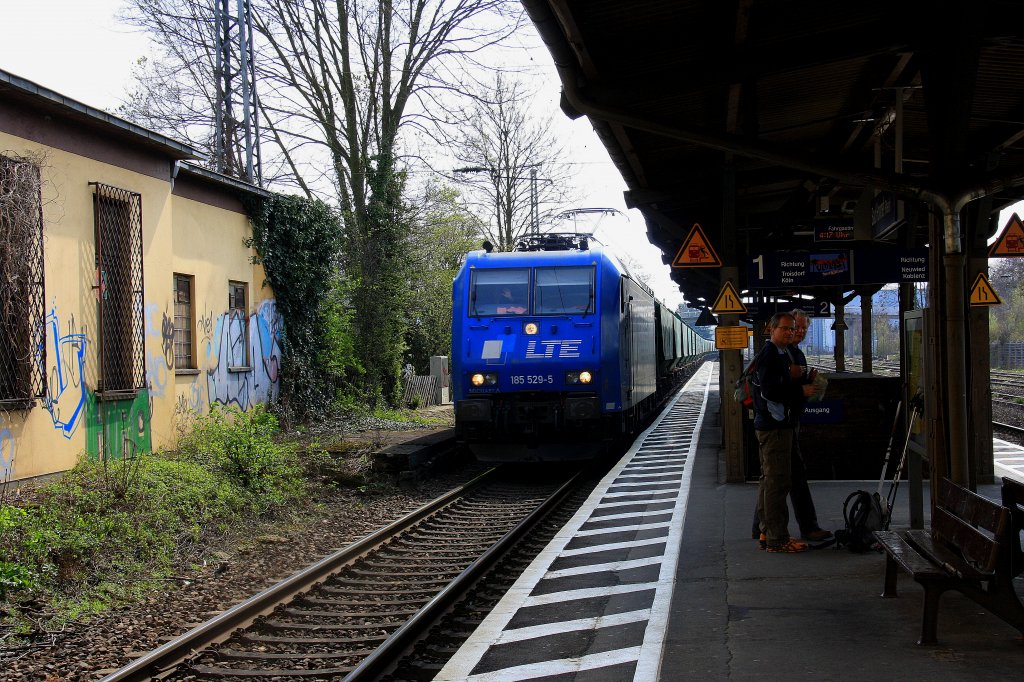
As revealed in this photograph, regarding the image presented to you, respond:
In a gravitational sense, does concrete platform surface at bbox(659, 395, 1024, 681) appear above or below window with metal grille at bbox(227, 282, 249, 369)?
below

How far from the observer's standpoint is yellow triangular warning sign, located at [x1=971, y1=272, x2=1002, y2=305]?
1144 cm

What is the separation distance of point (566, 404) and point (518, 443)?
1.05 metres

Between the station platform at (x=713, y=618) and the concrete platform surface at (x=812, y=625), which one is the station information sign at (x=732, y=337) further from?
the concrete platform surface at (x=812, y=625)

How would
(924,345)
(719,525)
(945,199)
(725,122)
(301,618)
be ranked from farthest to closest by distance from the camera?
(725,122)
(719,525)
(301,618)
(924,345)
(945,199)

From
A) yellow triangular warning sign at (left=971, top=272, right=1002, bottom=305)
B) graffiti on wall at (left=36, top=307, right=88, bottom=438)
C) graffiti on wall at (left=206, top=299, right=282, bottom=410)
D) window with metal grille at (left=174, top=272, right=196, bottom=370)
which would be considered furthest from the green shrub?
yellow triangular warning sign at (left=971, top=272, right=1002, bottom=305)

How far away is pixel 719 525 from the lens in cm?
882

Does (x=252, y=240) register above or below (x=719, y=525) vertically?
above

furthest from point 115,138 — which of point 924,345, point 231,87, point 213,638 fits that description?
point 924,345

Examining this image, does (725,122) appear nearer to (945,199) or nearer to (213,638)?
(945,199)

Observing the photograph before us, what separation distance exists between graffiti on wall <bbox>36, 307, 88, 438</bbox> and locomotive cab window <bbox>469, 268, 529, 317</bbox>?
5278 mm

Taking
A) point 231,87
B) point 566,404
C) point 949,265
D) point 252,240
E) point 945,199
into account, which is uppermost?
point 231,87

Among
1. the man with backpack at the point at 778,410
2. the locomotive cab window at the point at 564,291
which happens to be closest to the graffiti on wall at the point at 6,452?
the locomotive cab window at the point at 564,291

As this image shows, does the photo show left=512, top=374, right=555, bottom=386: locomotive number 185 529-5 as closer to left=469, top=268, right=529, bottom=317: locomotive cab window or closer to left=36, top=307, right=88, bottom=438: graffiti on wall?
left=469, top=268, right=529, bottom=317: locomotive cab window

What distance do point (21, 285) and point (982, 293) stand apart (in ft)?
36.7
